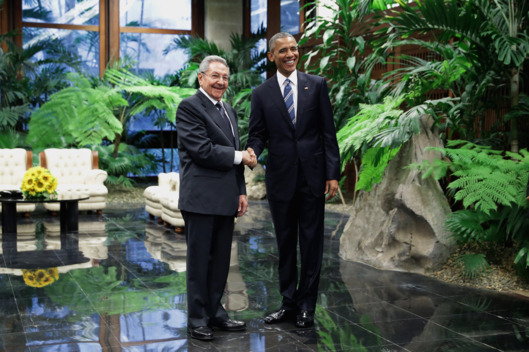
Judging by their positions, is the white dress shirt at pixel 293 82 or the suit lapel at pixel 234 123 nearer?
the suit lapel at pixel 234 123

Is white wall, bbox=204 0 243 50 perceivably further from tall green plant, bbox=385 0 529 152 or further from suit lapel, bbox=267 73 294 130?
suit lapel, bbox=267 73 294 130

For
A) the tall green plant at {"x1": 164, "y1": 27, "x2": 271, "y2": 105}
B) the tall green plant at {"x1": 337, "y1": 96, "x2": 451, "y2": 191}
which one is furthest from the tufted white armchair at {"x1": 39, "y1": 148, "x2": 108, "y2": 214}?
the tall green plant at {"x1": 337, "y1": 96, "x2": 451, "y2": 191}

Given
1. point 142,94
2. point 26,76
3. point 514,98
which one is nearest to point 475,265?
point 514,98

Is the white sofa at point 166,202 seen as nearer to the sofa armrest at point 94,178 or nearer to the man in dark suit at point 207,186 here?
the sofa armrest at point 94,178

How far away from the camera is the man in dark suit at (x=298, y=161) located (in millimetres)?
4332

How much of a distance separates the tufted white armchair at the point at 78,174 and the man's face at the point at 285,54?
6776mm

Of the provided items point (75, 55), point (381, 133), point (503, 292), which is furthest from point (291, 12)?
point (503, 292)

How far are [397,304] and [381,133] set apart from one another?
184 centimetres

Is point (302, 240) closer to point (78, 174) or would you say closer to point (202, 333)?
point (202, 333)

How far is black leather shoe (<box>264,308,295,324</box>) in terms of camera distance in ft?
14.6

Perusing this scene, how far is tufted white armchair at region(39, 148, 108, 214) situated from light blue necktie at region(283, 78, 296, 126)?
6.70 m

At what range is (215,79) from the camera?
4078 mm

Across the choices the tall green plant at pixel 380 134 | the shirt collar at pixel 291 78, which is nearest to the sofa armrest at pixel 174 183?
the tall green plant at pixel 380 134

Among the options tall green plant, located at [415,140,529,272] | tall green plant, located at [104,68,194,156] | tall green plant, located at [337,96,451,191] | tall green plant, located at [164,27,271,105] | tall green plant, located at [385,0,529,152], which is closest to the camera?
tall green plant, located at [415,140,529,272]
